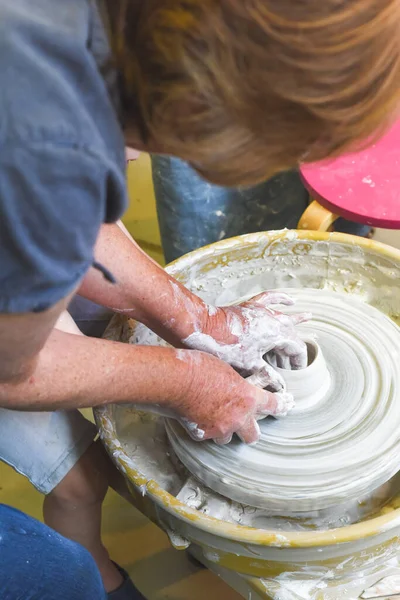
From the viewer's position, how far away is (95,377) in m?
0.94

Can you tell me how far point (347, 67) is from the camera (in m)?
0.59

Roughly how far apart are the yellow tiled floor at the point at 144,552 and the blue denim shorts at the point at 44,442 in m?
0.60

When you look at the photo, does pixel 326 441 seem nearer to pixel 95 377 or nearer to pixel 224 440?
pixel 224 440

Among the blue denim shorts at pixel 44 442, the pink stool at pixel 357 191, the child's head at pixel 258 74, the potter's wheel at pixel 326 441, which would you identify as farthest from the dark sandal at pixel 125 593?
the child's head at pixel 258 74

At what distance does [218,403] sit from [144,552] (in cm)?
89

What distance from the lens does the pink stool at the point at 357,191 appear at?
5.18 ft

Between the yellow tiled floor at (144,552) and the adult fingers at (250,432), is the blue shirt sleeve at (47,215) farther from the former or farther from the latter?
the yellow tiled floor at (144,552)

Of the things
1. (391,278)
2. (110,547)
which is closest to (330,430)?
(391,278)

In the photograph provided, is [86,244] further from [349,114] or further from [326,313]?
[326,313]

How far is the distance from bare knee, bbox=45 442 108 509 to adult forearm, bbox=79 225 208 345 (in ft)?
1.02

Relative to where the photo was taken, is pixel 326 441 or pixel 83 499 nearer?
pixel 326 441

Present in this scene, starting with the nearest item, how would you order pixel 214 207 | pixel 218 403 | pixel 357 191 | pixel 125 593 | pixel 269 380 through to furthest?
pixel 218 403, pixel 269 380, pixel 125 593, pixel 357 191, pixel 214 207

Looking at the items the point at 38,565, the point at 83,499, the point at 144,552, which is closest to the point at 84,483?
the point at 83,499

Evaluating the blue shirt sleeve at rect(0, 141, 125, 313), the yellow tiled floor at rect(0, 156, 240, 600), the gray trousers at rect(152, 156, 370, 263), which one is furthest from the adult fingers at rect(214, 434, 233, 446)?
the gray trousers at rect(152, 156, 370, 263)
